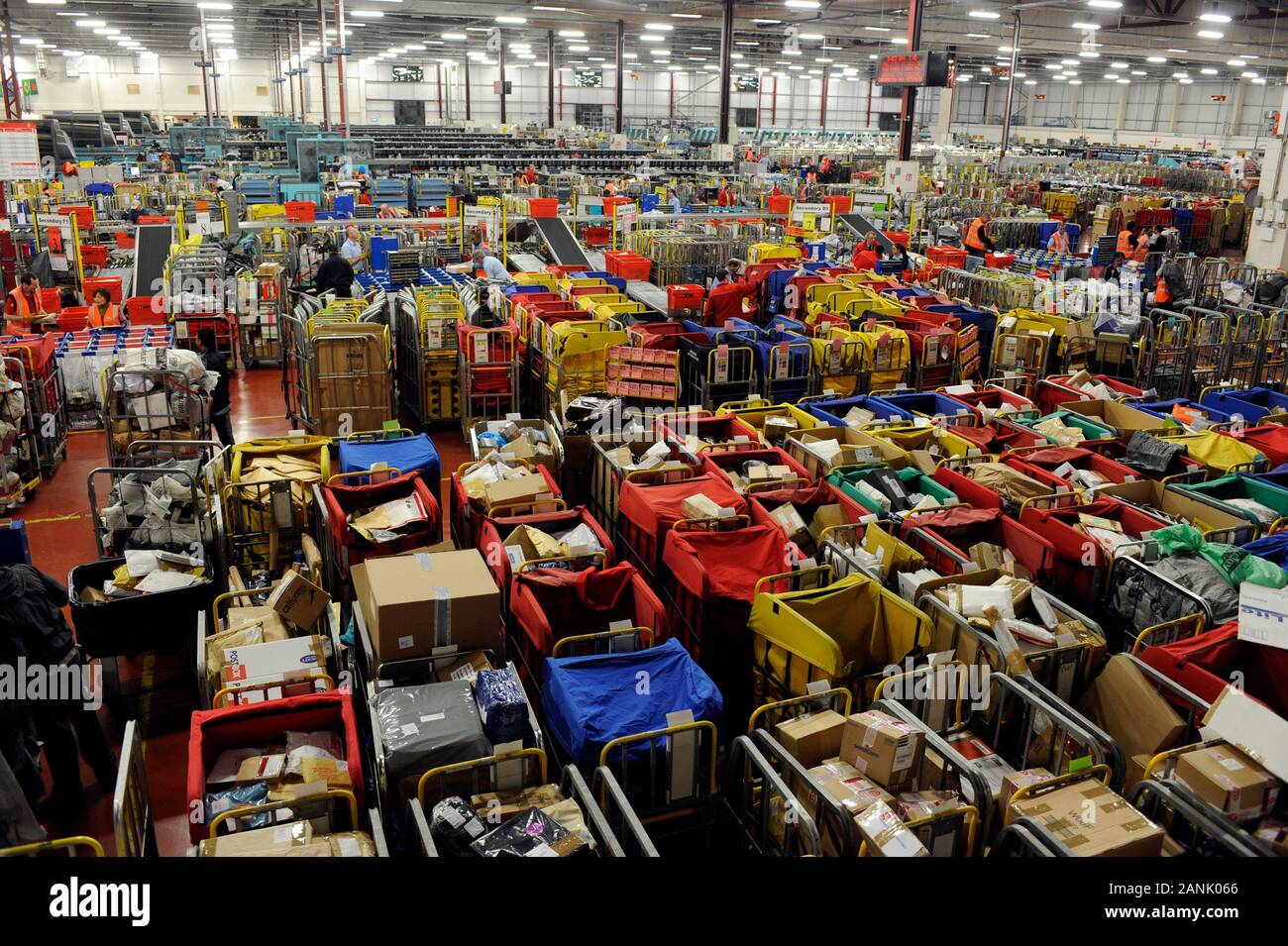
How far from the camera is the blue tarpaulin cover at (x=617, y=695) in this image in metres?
4.61

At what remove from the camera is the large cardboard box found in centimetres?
507

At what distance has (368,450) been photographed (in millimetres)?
7727

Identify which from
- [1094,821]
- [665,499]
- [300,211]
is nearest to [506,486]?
[665,499]

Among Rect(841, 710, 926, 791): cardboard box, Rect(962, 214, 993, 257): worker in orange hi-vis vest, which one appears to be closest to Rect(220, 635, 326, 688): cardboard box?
Rect(841, 710, 926, 791): cardboard box

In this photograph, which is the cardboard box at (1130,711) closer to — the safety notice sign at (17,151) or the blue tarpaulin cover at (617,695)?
the blue tarpaulin cover at (617,695)

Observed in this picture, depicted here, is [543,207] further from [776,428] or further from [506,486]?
[506,486]

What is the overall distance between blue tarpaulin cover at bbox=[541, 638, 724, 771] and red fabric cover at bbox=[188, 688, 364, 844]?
0.97 meters

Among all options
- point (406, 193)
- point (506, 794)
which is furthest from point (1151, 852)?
point (406, 193)

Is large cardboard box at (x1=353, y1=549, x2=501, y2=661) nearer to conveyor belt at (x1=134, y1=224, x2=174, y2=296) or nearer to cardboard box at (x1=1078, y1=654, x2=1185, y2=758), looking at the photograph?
cardboard box at (x1=1078, y1=654, x2=1185, y2=758)

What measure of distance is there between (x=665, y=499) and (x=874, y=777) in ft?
9.61

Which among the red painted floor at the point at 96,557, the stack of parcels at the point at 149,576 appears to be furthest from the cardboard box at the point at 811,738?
the stack of parcels at the point at 149,576

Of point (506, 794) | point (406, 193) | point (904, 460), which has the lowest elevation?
point (506, 794)
